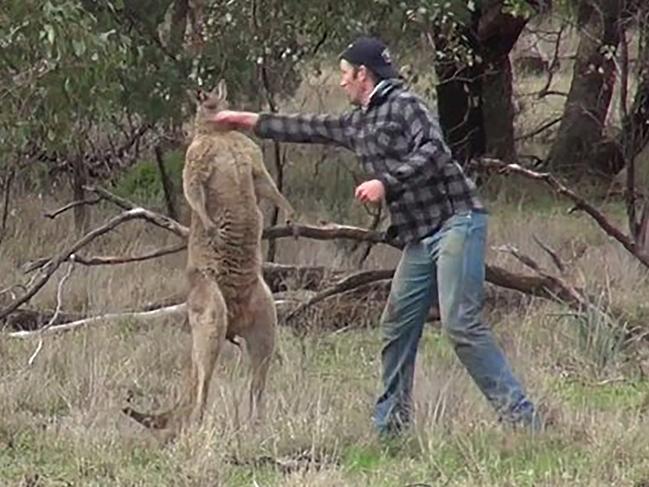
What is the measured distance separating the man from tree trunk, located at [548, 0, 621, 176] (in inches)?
375

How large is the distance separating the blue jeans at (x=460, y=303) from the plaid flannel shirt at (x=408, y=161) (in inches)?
3.3

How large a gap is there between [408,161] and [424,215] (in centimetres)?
32

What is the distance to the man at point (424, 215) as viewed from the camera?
741 cm

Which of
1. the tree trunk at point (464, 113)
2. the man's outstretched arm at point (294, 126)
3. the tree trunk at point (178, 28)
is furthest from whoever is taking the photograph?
the tree trunk at point (464, 113)

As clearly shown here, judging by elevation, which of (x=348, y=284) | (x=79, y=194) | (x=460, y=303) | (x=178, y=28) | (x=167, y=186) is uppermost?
(x=178, y=28)

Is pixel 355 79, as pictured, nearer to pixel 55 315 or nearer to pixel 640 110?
pixel 55 315

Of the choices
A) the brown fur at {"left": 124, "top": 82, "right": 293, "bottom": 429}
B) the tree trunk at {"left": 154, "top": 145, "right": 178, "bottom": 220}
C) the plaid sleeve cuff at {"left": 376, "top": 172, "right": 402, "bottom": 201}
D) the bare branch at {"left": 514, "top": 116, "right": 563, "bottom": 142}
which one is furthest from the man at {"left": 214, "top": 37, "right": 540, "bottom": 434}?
the bare branch at {"left": 514, "top": 116, "right": 563, "bottom": 142}

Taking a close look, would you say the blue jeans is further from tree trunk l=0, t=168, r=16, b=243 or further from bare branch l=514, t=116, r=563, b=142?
bare branch l=514, t=116, r=563, b=142

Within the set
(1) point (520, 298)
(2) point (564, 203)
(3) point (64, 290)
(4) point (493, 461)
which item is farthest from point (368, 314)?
(2) point (564, 203)

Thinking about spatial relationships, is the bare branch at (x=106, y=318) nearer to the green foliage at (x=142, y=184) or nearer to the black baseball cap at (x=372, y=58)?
the black baseball cap at (x=372, y=58)

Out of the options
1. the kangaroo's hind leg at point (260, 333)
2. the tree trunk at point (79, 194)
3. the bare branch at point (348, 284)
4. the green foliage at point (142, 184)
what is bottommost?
the green foliage at point (142, 184)

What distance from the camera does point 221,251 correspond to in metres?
7.93

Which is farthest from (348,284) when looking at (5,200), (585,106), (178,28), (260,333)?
(585,106)

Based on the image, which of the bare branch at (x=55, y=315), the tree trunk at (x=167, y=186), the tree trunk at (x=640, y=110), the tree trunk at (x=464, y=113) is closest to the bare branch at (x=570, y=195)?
the tree trunk at (x=640, y=110)
